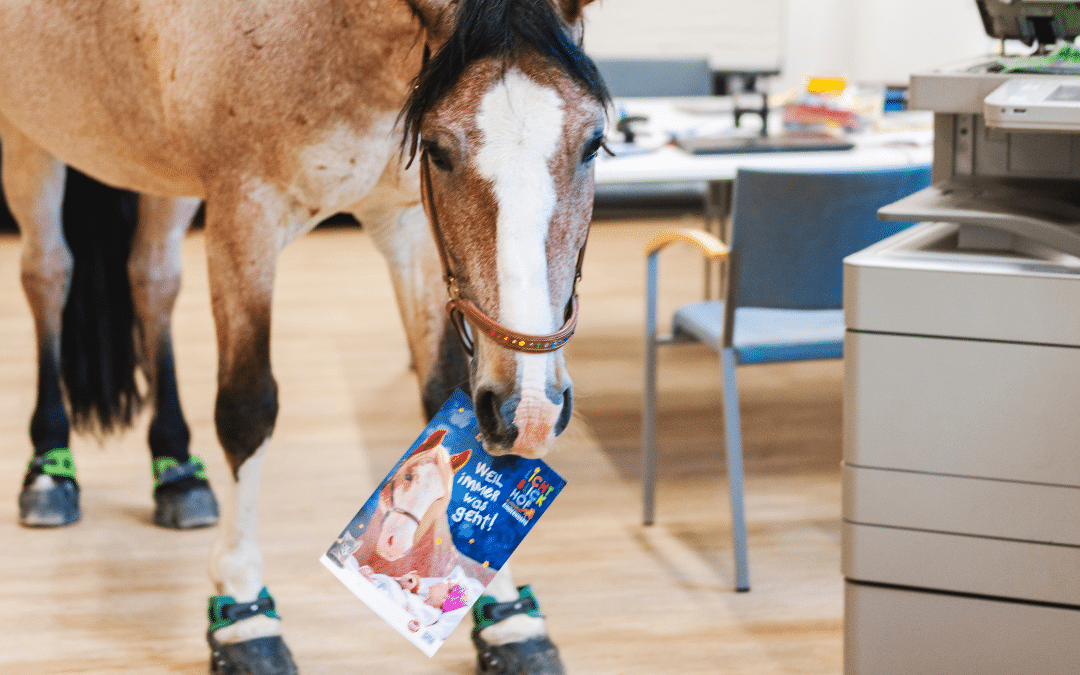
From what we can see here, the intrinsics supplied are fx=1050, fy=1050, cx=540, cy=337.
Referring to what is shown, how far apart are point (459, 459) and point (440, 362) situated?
17.8 inches

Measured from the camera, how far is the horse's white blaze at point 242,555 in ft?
5.50

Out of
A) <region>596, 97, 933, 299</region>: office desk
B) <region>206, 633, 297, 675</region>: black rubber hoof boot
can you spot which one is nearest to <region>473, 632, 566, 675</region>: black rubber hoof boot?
<region>206, 633, 297, 675</region>: black rubber hoof boot

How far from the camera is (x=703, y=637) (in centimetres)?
183

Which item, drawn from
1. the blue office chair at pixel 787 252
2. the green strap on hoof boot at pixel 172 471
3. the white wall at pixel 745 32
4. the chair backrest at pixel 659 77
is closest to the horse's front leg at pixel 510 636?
the blue office chair at pixel 787 252

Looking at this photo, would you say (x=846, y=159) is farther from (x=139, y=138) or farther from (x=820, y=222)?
(x=139, y=138)

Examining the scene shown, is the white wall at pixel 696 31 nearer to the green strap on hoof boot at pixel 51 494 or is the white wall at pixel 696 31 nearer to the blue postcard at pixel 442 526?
the green strap on hoof boot at pixel 51 494

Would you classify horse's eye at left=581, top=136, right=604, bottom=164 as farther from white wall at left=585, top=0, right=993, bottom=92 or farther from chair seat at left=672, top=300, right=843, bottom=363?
white wall at left=585, top=0, right=993, bottom=92

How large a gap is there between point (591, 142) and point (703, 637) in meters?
1.01

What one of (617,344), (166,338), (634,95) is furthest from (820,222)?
(634,95)

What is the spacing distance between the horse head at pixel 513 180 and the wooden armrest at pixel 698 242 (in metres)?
0.82

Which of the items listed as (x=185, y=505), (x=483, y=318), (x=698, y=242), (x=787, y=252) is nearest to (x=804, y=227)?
(x=787, y=252)

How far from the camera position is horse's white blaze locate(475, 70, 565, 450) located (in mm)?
1120

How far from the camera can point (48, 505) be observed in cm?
230

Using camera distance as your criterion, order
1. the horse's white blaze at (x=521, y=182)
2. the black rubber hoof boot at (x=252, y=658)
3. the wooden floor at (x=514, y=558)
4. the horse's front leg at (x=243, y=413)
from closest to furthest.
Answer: the horse's white blaze at (x=521, y=182) < the horse's front leg at (x=243, y=413) < the black rubber hoof boot at (x=252, y=658) < the wooden floor at (x=514, y=558)
